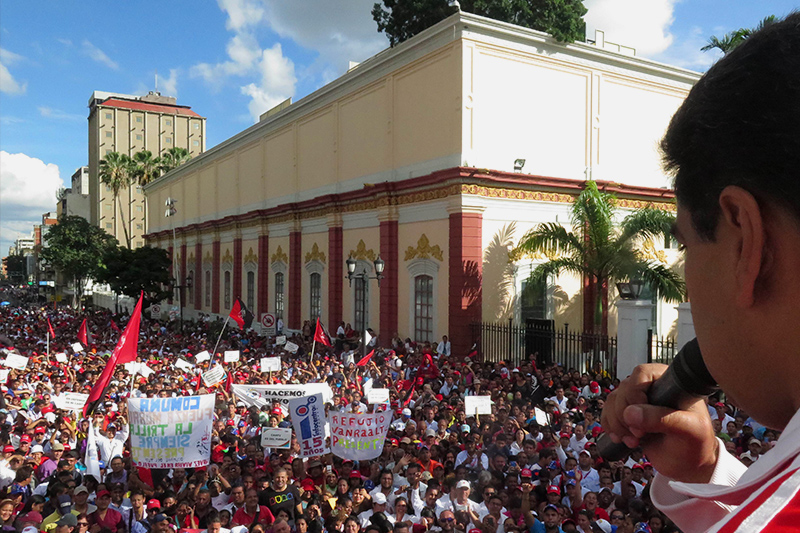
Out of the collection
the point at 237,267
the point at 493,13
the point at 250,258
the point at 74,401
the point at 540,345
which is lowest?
the point at 74,401

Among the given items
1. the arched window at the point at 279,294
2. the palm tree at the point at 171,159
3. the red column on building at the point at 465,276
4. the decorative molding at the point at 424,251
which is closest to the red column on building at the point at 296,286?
the arched window at the point at 279,294

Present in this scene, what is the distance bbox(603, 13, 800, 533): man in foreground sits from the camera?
89 cm

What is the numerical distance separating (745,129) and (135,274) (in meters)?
44.1

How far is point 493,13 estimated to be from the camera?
3089 centimetres

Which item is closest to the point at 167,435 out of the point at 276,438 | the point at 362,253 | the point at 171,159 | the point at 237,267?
the point at 276,438

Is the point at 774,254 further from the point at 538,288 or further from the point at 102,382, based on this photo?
the point at 538,288

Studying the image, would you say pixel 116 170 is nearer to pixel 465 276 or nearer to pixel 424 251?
pixel 424 251

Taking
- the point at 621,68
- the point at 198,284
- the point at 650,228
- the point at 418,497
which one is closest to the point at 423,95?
the point at 621,68

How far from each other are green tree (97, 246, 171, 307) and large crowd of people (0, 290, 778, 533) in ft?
90.1

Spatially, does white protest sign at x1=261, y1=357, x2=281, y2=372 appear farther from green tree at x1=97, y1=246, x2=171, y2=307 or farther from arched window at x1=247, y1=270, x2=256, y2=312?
green tree at x1=97, y1=246, x2=171, y2=307

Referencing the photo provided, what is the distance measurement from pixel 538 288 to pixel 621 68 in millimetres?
9364

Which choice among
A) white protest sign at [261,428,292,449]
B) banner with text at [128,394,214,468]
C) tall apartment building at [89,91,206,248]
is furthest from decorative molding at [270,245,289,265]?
tall apartment building at [89,91,206,248]

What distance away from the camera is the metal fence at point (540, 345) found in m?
17.8

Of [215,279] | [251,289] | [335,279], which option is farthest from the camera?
[215,279]
